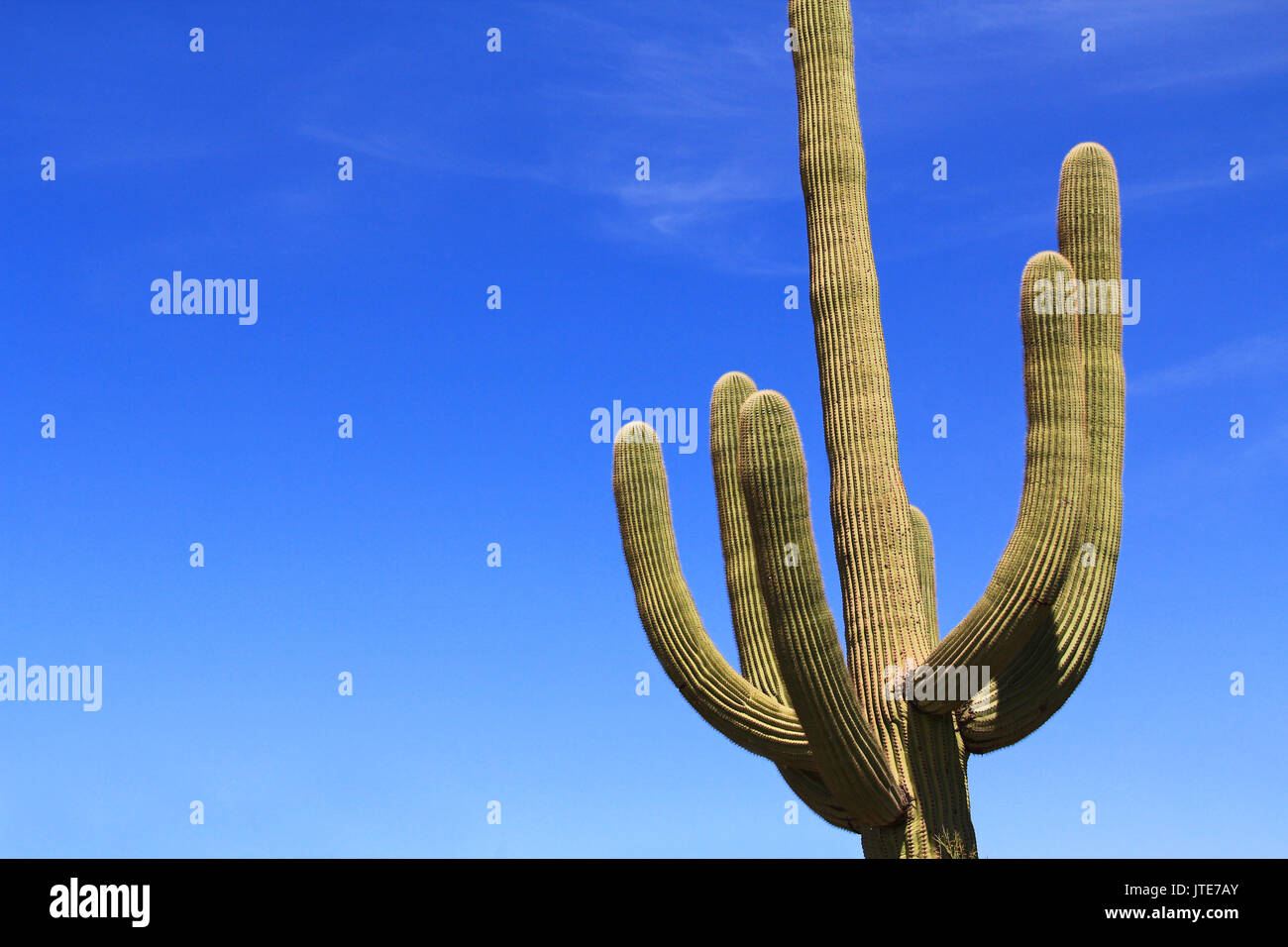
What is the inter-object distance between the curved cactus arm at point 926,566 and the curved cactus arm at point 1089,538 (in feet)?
2.36

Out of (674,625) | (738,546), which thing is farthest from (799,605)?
(738,546)

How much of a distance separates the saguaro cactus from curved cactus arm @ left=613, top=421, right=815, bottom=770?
1 centimetres

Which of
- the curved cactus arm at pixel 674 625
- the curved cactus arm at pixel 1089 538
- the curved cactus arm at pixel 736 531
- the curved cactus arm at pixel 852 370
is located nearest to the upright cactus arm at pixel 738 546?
the curved cactus arm at pixel 736 531

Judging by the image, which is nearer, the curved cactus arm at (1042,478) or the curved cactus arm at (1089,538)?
the curved cactus arm at (1042,478)

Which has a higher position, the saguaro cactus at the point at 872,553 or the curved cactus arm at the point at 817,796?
the saguaro cactus at the point at 872,553

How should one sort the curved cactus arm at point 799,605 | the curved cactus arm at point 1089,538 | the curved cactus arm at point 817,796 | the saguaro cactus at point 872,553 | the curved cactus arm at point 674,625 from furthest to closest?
the curved cactus arm at point 817,796, the curved cactus arm at point 674,625, the curved cactus arm at point 1089,538, the saguaro cactus at point 872,553, the curved cactus arm at point 799,605

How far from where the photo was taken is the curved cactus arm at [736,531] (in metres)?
9.64

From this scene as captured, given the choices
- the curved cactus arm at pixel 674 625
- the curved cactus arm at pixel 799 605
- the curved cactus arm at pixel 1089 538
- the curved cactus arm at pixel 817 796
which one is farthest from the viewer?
the curved cactus arm at pixel 817 796

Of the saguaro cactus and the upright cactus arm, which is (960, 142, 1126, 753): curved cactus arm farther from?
the upright cactus arm

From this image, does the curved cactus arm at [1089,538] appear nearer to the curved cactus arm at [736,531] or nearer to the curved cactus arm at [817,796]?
the curved cactus arm at [817,796]

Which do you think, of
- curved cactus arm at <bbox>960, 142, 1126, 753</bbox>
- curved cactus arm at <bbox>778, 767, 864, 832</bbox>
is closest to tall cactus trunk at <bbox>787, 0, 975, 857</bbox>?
curved cactus arm at <bbox>778, 767, 864, 832</bbox>
